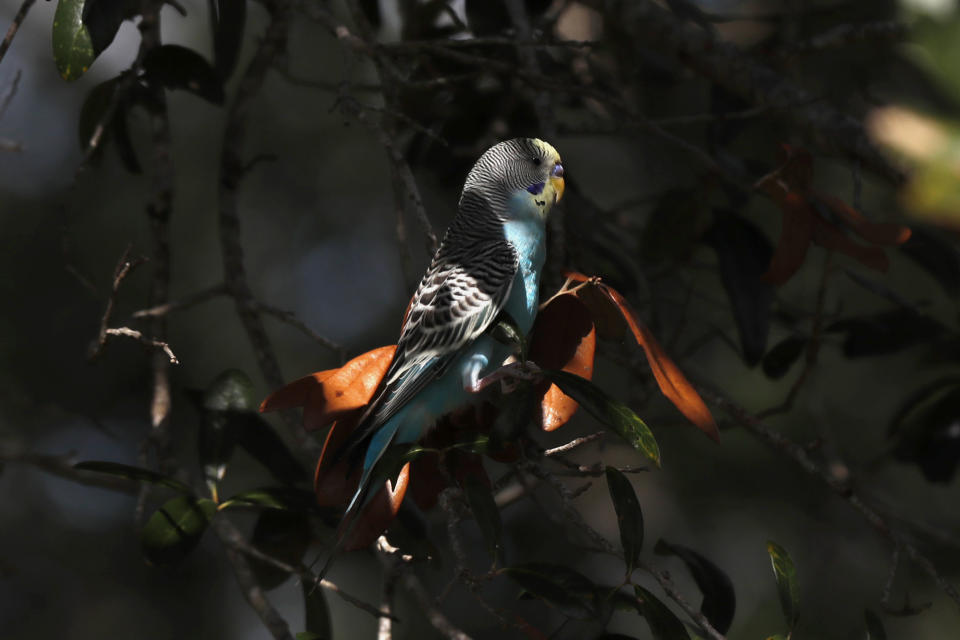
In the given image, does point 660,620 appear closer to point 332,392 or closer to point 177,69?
point 332,392

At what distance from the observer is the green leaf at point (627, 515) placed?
1946 mm

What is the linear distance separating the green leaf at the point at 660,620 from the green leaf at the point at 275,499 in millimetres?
1061

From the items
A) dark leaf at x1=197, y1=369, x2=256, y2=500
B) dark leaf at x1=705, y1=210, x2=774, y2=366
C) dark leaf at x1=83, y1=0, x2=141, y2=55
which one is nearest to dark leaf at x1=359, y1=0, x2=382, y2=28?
dark leaf at x1=83, y1=0, x2=141, y2=55

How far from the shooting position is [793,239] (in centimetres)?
246

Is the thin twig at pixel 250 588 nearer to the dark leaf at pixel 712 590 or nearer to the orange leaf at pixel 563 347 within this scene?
the orange leaf at pixel 563 347

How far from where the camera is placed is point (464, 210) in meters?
3.10

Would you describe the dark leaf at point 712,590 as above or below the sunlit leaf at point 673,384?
below

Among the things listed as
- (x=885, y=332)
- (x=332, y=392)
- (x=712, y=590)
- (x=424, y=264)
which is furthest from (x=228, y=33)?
(x=424, y=264)

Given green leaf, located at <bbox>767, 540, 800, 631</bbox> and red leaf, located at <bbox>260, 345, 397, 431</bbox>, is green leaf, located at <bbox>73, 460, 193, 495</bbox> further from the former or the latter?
green leaf, located at <bbox>767, 540, 800, 631</bbox>

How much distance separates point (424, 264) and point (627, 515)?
4337 mm

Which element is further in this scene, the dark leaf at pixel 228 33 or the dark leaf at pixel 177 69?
the dark leaf at pixel 228 33

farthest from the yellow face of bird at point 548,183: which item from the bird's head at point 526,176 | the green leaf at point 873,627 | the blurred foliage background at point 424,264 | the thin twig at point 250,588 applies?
the green leaf at point 873,627

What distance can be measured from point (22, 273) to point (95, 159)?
1827mm

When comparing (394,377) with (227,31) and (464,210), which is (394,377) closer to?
(464,210)
